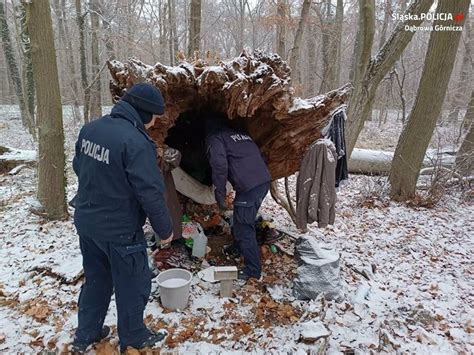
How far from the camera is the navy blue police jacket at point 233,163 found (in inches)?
134

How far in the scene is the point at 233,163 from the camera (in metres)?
3.46

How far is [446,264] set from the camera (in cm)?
423

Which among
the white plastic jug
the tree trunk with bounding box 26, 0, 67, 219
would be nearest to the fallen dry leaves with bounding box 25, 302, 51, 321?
the white plastic jug

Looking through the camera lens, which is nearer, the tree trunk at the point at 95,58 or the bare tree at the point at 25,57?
the bare tree at the point at 25,57

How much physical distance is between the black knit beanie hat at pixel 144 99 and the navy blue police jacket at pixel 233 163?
42.0 inches

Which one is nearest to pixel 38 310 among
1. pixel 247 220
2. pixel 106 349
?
pixel 106 349

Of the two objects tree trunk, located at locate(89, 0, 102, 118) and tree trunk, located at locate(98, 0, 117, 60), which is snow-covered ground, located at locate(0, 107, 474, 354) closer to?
tree trunk, located at locate(98, 0, 117, 60)

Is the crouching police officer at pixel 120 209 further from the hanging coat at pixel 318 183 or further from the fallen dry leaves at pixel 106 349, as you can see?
the hanging coat at pixel 318 183

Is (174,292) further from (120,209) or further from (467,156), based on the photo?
(467,156)

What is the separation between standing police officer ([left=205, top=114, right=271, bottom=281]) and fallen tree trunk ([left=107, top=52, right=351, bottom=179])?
1.05 feet

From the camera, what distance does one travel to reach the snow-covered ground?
276 cm

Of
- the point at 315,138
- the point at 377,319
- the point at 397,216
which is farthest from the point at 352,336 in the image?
the point at 397,216

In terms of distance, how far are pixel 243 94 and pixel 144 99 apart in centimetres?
117

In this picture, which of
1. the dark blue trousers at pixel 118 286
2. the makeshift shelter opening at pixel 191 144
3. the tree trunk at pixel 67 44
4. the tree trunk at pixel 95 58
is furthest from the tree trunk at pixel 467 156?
the tree trunk at pixel 67 44
